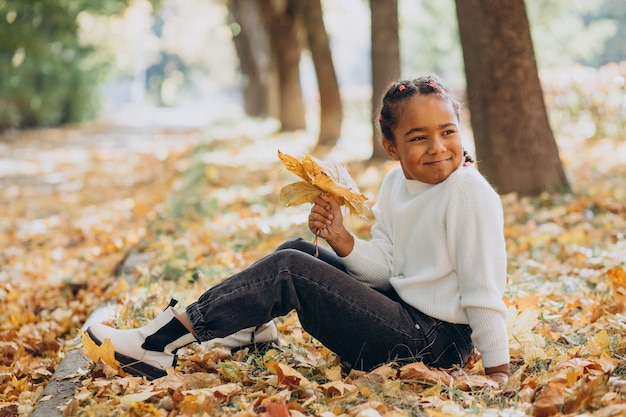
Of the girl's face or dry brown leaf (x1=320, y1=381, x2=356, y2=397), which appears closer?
dry brown leaf (x1=320, y1=381, x2=356, y2=397)

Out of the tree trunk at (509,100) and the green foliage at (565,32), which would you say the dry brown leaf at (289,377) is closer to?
the tree trunk at (509,100)

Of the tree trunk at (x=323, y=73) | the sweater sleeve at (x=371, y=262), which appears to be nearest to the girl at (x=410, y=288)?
the sweater sleeve at (x=371, y=262)

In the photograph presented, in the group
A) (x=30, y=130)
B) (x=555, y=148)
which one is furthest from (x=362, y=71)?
(x=555, y=148)

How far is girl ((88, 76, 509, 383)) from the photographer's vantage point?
2.61 m

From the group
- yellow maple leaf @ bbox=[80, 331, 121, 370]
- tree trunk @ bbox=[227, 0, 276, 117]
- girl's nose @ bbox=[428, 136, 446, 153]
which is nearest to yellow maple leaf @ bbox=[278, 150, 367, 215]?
girl's nose @ bbox=[428, 136, 446, 153]

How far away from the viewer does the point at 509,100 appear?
6195 mm

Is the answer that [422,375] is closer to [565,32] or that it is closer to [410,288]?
[410,288]

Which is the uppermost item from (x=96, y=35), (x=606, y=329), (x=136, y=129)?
(x=96, y=35)

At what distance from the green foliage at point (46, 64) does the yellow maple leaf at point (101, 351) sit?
15.5 meters

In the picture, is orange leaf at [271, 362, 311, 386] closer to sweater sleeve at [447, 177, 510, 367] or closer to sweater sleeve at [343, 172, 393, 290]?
sweater sleeve at [343, 172, 393, 290]

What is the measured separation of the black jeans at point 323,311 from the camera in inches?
105

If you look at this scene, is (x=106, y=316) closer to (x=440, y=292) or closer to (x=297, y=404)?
(x=297, y=404)

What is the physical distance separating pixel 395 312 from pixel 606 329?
1.12m

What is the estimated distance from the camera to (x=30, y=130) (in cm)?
2266
